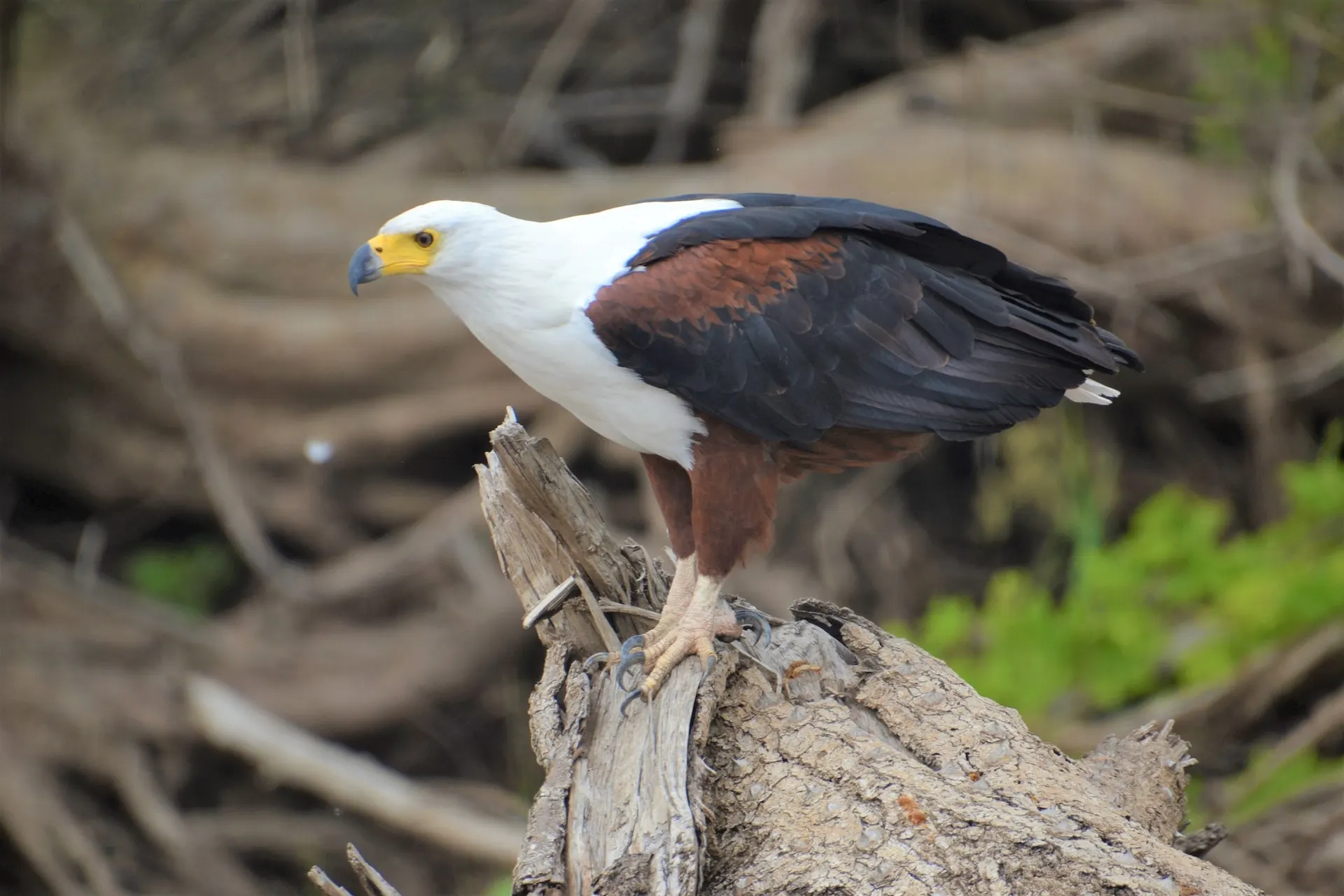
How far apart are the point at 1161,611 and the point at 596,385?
3.94m

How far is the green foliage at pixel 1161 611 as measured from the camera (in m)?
5.92

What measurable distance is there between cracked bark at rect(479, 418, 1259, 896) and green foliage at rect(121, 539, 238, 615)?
504cm

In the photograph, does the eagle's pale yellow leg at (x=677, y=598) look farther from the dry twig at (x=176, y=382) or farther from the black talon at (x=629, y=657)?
the dry twig at (x=176, y=382)

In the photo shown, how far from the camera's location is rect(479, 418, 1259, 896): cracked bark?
9.19ft

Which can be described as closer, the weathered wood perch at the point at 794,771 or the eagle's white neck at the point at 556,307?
the weathered wood perch at the point at 794,771

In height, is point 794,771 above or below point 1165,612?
below

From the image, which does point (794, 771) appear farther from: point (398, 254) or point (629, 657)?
point (398, 254)

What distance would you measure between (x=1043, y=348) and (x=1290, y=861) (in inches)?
108

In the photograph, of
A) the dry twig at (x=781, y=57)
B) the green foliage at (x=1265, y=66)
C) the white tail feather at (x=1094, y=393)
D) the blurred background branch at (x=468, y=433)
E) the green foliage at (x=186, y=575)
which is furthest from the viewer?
the green foliage at (x=186, y=575)

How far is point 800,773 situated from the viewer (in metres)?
3.09

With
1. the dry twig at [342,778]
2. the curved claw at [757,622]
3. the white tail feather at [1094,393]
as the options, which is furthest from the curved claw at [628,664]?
the dry twig at [342,778]

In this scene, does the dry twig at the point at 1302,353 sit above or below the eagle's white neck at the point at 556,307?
above

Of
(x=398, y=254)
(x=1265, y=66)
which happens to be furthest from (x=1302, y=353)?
(x=398, y=254)

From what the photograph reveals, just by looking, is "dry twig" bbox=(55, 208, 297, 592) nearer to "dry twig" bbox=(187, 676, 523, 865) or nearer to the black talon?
"dry twig" bbox=(187, 676, 523, 865)
